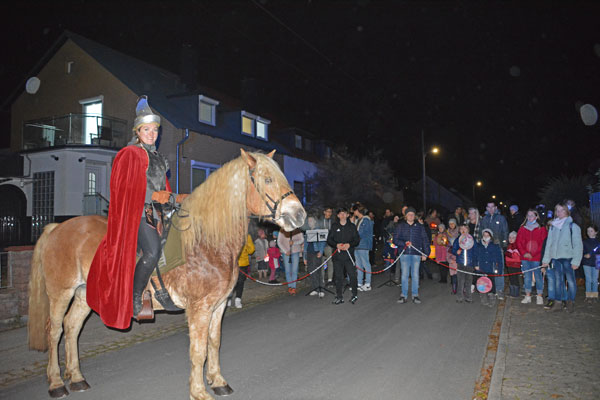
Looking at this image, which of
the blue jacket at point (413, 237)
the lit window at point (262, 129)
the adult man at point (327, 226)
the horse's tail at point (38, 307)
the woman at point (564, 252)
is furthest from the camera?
the lit window at point (262, 129)

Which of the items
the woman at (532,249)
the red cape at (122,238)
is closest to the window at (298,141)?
the woman at (532,249)

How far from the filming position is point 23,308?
24.5 ft

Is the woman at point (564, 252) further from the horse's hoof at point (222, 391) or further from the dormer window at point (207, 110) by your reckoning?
the dormer window at point (207, 110)

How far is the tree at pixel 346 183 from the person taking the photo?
91.2 ft

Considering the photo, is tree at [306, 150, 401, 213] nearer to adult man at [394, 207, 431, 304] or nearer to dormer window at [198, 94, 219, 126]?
dormer window at [198, 94, 219, 126]

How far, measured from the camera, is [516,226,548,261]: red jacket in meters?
8.81

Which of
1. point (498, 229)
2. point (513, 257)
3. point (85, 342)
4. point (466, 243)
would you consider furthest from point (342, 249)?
point (85, 342)

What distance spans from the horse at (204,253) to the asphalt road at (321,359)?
0.48 m

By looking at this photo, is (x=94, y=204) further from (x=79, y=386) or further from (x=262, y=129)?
(x=79, y=386)

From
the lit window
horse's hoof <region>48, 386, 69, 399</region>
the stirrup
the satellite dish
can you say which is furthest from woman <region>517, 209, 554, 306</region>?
the satellite dish

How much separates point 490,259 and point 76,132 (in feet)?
60.6

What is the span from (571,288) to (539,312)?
782 mm

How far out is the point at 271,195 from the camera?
154 inches

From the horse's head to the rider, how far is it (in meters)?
0.89
